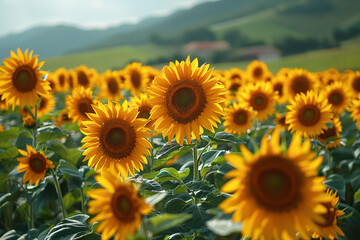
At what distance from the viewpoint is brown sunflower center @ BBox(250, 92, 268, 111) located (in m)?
5.22

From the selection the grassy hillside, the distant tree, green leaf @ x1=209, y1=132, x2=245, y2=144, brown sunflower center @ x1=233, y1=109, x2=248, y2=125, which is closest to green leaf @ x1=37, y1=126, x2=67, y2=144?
green leaf @ x1=209, y1=132, x2=245, y2=144

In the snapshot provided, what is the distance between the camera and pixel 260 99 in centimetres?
527

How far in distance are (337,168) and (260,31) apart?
85.3 metres

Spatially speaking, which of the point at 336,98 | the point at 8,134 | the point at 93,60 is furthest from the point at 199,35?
the point at 8,134

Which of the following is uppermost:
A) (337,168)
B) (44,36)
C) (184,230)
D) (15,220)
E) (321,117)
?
(44,36)

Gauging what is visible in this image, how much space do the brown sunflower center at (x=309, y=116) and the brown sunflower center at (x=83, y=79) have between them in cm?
486

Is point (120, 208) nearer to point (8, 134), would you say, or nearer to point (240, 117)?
point (8, 134)

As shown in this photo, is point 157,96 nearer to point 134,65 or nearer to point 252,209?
point 252,209

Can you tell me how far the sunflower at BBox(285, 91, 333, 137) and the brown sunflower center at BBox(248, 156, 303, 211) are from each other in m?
2.66

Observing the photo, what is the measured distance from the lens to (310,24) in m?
91.6

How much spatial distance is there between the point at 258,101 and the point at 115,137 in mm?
3352

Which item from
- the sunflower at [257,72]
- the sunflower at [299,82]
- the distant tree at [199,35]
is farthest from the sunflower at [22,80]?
the distant tree at [199,35]

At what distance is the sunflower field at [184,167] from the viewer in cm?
137

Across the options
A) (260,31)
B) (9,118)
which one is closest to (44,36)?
(260,31)
